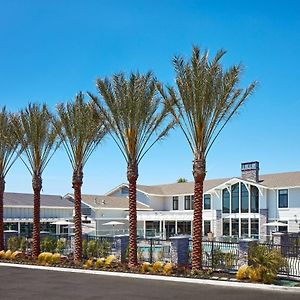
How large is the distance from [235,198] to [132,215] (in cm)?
2737

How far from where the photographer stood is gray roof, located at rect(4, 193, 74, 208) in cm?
5115

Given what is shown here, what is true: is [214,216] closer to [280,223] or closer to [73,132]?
[280,223]

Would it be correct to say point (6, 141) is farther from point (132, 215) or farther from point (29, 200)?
point (29, 200)

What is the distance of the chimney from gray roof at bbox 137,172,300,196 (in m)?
0.83

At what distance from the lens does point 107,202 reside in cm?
5516

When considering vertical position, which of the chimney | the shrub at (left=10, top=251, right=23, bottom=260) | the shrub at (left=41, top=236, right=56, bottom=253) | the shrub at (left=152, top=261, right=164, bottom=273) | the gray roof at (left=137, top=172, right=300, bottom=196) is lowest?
the shrub at (left=10, top=251, right=23, bottom=260)

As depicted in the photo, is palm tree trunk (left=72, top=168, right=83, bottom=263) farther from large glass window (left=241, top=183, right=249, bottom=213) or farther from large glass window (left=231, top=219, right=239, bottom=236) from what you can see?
large glass window (left=231, top=219, right=239, bottom=236)

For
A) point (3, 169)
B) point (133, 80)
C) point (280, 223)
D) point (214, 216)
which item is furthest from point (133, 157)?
point (214, 216)

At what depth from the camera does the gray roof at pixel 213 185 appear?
45478mm

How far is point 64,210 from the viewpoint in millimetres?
55812

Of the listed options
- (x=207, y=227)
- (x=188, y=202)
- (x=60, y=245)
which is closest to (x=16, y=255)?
(x=60, y=245)

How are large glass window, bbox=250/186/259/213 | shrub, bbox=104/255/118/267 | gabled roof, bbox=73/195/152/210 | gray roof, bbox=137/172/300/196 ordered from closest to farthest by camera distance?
shrub, bbox=104/255/118/267, gray roof, bbox=137/172/300/196, large glass window, bbox=250/186/259/213, gabled roof, bbox=73/195/152/210

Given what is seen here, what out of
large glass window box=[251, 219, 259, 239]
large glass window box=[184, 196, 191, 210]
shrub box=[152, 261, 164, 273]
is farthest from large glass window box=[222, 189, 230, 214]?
shrub box=[152, 261, 164, 273]

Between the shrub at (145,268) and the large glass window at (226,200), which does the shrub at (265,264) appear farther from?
the large glass window at (226,200)
